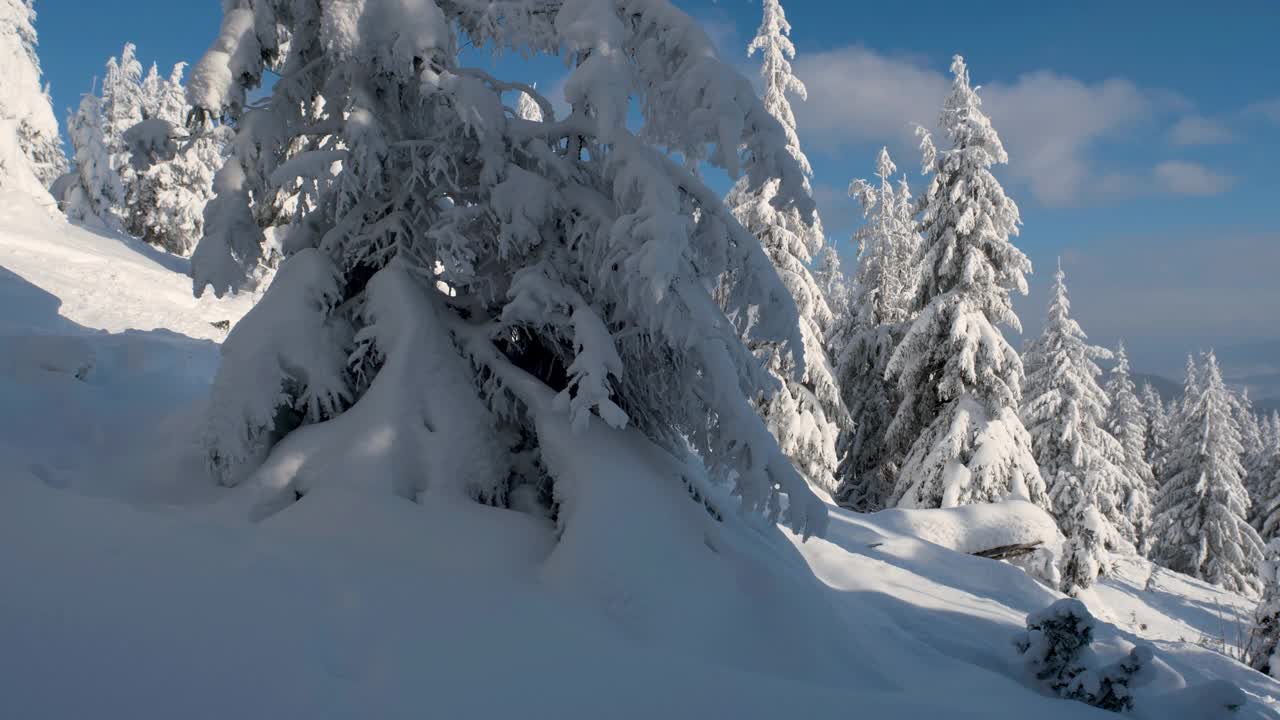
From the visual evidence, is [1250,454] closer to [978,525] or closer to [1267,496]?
[1267,496]

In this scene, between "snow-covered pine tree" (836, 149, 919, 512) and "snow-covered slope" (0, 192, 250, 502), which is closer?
"snow-covered slope" (0, 192, 250, 502)

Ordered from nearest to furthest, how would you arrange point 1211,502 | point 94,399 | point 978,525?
point 94,399 < point 978,525 < point 1211,502

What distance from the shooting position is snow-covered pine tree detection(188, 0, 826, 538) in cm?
424

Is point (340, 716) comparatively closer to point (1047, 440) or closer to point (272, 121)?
point (272, 121)

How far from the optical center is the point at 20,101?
2548cm

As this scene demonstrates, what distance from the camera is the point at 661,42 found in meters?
4.65

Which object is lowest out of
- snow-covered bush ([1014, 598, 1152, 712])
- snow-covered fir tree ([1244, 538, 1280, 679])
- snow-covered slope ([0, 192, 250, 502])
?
snow-covered slope ([0, 192, 250, 502])

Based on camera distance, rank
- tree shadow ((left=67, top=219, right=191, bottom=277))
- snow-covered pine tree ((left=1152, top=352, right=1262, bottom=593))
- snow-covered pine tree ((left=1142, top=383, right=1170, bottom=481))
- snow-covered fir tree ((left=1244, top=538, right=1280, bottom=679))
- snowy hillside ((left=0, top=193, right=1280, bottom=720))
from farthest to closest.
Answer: snow-covered pine tree ((left=1142, top=383, right=1170, bottom=481)), snow-covered pine tree ((left=1152, top=352, right=1262, bottom=593)), tree shadow ((left=67, top=219, right=191, bottom=277)), snow-covered fir tree ((left=1244, top=538, right=1280, bottom=679)), snowy hillside ((left=0, top=193, right=1280, bottom=720))

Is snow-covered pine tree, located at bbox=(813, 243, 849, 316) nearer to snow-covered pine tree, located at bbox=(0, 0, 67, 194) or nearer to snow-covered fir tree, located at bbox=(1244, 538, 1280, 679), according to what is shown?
snow-covered fir tree, located at bbox=(1244, 538, 1280, 679)

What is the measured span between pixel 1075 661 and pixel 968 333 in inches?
474

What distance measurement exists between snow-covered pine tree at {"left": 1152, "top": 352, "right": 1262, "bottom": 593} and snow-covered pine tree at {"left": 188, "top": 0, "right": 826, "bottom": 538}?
34020 mm

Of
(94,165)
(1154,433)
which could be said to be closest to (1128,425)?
(1154,433)

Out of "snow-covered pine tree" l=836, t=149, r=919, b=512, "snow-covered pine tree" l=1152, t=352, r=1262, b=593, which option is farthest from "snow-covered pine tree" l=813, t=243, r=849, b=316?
"snow-covered pine tree" l=1152, t=352, r=1262, b=593

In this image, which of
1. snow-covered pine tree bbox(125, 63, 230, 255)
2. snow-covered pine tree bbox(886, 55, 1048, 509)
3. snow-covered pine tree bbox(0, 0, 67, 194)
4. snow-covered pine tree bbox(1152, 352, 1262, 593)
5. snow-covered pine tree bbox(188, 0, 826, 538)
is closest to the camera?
snow-covered pine tree bbox(188, 0, 826, 538)
